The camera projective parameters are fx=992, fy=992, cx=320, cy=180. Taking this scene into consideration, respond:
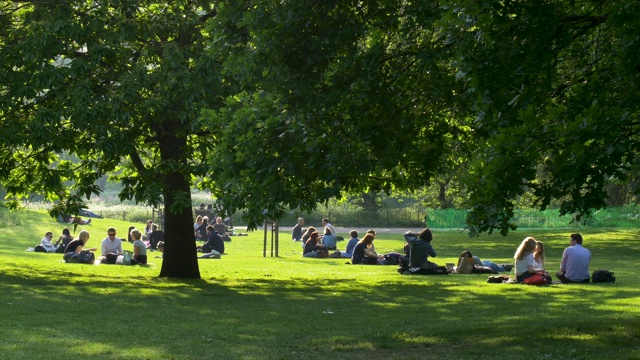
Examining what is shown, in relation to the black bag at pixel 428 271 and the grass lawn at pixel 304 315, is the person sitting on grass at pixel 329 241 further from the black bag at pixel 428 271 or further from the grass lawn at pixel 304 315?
the black bag at pixel 428 271

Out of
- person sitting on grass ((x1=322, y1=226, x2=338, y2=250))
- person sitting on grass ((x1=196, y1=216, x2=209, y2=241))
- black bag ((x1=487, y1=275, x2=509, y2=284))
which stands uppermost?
person sitting on grass ((x1=196, y1=216, x2=209, y2=241))

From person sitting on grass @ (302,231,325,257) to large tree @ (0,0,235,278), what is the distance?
13.2 meters

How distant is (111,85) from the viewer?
2028 cm

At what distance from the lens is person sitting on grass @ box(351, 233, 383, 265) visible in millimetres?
29609

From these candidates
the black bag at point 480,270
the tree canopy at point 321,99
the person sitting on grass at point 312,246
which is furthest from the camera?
the person sitting on grass at point 312,246

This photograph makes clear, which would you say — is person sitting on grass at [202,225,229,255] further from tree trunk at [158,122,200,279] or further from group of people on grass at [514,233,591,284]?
group of people on grass at [514,233,591,284]

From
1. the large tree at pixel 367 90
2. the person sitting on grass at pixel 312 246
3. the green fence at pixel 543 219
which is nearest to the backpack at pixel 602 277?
the large tree at pixel 367 90

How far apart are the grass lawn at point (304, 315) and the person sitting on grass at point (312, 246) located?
23.2 ft

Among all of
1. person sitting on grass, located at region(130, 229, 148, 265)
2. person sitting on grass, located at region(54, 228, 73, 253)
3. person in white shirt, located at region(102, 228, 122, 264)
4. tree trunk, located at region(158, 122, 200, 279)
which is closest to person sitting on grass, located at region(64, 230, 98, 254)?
person in white shirt, located at region(102, 228, 122, 264)

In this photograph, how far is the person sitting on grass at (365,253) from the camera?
29.6m

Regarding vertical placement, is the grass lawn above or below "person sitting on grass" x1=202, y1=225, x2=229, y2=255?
below

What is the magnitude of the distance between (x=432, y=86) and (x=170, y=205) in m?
9.05

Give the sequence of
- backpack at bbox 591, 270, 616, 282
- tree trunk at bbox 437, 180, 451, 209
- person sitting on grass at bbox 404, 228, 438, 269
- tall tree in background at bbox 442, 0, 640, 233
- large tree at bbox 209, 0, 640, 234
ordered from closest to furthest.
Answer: tall tree in background at bbox 442, 0, 640, 233 < large tree at bbox 209, 0, 640, 234 < backpack at bbox 591, 270, 616, 282 < person sitting on grass at bbox 404, 228, 438, 269 < tree trunk at bbox 437, 180, 451, 209

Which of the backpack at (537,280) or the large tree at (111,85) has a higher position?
the large tree at (111,85)
